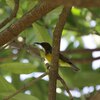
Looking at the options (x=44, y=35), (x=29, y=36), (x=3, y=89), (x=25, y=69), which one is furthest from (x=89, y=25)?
(x=3, y=89)

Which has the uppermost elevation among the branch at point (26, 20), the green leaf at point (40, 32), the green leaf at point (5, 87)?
the green leaf at point (40, 32)

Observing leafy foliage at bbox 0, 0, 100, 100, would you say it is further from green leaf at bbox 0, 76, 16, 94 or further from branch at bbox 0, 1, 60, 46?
branch at bbox 0, 1, 60, 46

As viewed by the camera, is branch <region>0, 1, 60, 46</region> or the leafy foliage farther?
the leafy foliage

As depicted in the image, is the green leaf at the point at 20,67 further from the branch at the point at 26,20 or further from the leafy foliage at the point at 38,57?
the branch at the point at 26,20

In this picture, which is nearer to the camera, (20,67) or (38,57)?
(20,67)

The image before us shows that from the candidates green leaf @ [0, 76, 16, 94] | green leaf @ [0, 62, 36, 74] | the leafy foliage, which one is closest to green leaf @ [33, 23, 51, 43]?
the leafy foliage

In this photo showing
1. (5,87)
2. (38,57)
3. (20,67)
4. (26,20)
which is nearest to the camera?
(26,20)

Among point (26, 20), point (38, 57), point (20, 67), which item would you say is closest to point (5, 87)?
point (20, 67)

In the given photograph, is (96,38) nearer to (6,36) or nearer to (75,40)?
(75,40)

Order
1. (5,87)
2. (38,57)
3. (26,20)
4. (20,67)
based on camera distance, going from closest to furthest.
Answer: (26,20), (5,87), (20,67), (38,57)

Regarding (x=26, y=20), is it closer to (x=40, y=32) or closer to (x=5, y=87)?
(x=5, y=87)

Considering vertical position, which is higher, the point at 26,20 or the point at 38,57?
the point at 38,57

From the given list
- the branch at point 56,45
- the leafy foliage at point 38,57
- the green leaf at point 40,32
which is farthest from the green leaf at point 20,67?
the branch at point 56,45

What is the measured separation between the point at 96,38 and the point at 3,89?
1.00 m
